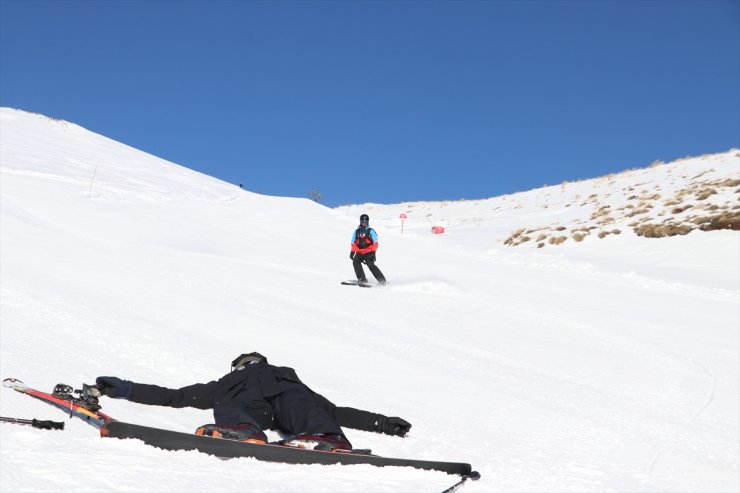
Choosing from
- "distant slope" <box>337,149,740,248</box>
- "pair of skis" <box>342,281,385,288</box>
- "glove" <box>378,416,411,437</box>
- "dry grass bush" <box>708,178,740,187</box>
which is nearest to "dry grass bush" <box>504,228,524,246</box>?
"distant slope" <box>337,149,740,248</box>

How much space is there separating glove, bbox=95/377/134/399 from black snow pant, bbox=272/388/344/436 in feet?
3.59

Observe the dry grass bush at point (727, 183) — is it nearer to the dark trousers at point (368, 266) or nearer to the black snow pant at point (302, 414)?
the dark trousers at point (368, 266)

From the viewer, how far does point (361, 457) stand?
12.3 feet

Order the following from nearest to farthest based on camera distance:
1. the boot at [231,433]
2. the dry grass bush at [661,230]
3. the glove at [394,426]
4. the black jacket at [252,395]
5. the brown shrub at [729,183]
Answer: the boot at [231,433] < the black jacket at [252,395] < the glove at [394,426] < the dry grass bush at [661,230] < the brown shrub at [729,183]

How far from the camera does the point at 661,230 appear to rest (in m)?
21.8

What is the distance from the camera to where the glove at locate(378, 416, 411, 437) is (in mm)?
4602

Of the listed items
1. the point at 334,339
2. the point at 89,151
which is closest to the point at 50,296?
the point at 334,339

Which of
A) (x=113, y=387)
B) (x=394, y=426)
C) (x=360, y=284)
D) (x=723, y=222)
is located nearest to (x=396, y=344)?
(x=394, y=426)

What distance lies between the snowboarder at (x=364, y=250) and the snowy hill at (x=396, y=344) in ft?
2.81

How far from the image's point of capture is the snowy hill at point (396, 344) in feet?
12.9

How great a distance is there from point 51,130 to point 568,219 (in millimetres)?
32177

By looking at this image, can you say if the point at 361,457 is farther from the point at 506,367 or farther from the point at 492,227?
the point at 492,227

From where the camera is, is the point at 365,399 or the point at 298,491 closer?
the point at 298,491

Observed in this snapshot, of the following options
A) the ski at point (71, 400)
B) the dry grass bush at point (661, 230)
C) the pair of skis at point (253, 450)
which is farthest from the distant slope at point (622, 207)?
the ski at point (71, 400)
